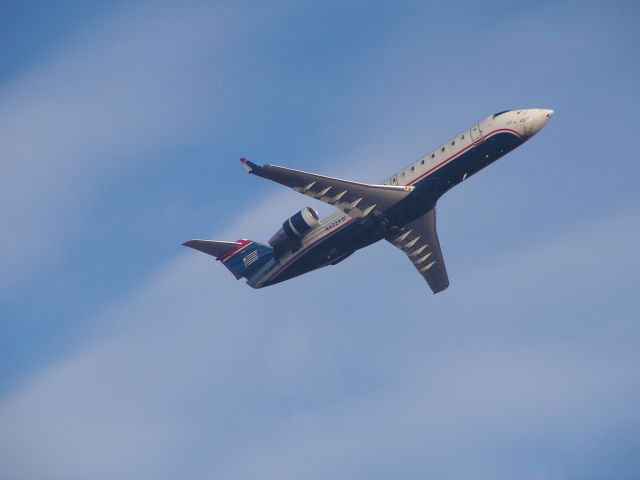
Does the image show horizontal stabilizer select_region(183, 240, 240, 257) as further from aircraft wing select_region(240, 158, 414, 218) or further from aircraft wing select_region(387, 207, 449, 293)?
aircraft wing select_region(387, 207, 449, 293)

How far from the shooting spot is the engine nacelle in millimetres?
71625

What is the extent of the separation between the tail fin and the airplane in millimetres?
1798

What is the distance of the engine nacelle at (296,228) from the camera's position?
7162cm

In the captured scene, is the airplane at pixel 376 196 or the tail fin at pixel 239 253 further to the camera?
the tail fin at pixel 239 253

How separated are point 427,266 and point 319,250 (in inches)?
453

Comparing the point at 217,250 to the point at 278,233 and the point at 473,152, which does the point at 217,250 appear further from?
the point at 473,152

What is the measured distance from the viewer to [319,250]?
72750 millimetres

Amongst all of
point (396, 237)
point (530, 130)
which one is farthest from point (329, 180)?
point (530, 130)

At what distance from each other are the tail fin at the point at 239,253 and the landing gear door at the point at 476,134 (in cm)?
1865

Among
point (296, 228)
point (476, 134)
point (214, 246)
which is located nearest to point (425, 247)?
point (296, 228)

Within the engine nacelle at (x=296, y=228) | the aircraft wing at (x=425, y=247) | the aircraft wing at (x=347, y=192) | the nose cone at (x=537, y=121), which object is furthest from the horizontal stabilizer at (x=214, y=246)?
the nose cone at (x=537, y=121)

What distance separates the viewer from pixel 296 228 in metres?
71.9

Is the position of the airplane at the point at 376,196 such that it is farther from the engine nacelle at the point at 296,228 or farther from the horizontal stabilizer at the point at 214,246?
the horizontal stabilizer at the point at 214,246

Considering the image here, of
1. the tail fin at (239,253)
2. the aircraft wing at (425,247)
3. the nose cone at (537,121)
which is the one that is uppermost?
the tail fin at (239,253)
